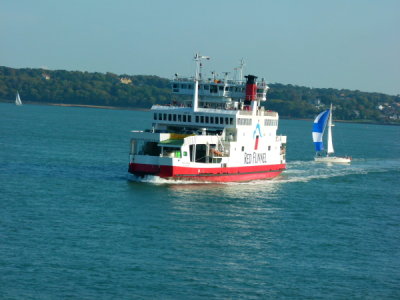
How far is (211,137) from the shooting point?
2375 inches

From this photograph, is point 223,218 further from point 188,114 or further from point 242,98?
point 242,98

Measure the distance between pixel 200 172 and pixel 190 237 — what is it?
1689 centimetres

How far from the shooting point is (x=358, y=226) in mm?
47812

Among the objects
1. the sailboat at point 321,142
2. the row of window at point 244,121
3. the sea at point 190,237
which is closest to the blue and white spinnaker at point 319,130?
the sailboat at point 321,142

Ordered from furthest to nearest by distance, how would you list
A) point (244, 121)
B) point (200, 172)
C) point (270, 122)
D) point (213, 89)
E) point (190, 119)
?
point (270, 122) < point (213, 89) < point (244, 121) < point (190, 119) < point (200, 172)

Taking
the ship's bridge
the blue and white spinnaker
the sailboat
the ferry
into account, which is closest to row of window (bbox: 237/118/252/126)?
the ferry

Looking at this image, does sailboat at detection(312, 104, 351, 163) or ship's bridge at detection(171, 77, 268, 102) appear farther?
sailboat at detection(312, 104, 351, 163)

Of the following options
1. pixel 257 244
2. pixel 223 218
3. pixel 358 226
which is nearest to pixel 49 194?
pixel 223 218

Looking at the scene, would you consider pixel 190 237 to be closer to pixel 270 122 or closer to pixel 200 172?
pixel 200 172

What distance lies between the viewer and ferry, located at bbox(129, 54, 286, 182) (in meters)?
57.5

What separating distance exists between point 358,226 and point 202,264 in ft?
49.0

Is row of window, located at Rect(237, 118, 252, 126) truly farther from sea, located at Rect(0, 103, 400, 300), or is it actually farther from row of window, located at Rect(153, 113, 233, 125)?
sea, located at Rect(0, 103, 400, 300)

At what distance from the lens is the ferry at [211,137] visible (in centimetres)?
5747

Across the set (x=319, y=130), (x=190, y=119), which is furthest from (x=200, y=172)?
(x=319, y=130)
